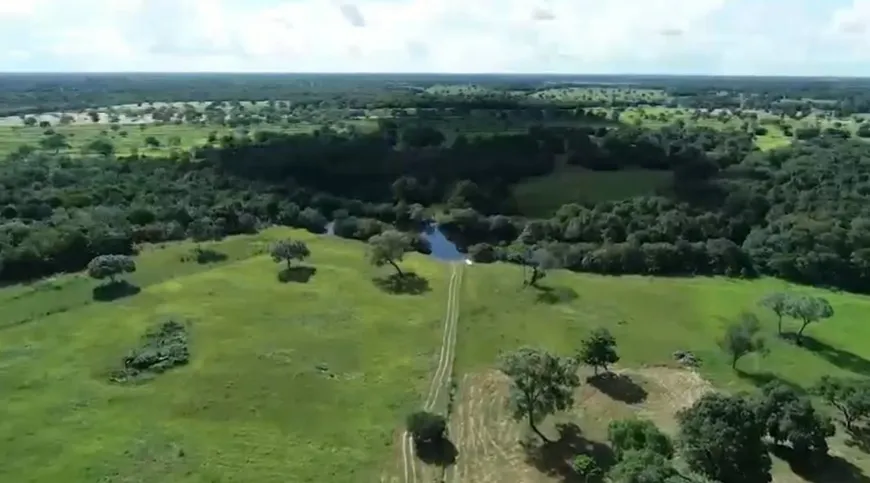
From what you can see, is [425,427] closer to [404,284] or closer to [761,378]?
[761,378]

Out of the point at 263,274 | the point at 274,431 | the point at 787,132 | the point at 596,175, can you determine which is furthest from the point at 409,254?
the point at 787,132

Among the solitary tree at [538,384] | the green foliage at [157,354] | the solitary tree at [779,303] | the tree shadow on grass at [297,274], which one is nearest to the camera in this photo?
the solitary tree at [538,384]

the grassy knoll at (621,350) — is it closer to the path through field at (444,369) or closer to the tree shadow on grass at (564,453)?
the tree shadow on grass at (564,453)

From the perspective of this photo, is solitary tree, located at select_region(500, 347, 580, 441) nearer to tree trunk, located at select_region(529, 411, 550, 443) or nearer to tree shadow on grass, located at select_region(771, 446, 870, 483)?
tree trunk, located at select_region(529, 411, 550, 443)

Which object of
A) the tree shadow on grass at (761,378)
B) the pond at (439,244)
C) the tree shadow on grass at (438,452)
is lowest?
the pond at (439,244)

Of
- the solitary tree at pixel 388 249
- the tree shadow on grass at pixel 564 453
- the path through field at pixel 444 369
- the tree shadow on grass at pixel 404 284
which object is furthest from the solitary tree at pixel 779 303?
the solitary tree at pixel 388 249

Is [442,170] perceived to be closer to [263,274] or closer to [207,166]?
[207,166]

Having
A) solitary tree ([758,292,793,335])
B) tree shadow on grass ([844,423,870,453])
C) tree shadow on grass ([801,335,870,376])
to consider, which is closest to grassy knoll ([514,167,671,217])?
solitary tree ([758,292,793,335])
